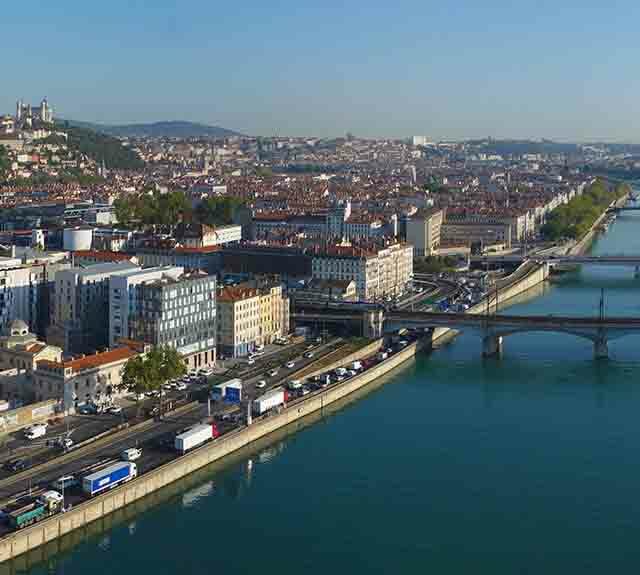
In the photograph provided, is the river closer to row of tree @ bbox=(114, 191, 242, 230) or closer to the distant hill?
row of tree @ bbox=(114, 191, 242, 230)

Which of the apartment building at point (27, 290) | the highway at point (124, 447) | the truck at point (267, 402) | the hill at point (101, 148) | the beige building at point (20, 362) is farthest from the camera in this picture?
the hill at point (101, 148)

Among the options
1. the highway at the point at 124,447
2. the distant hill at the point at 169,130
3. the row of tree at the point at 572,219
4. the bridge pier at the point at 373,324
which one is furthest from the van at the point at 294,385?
the distant hill at the point at 169,130

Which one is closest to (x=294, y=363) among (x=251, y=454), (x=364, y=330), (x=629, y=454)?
(x=364, y=330)

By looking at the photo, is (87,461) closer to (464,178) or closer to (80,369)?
(80,369)

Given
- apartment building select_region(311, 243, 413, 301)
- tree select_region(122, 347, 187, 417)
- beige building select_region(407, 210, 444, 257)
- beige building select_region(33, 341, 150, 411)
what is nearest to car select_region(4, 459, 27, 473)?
beige building select_region(33, 341, 150, 411)

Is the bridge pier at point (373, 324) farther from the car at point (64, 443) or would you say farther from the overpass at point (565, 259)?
the overpass at point (565, 259)

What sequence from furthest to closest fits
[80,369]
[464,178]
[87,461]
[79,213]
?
[464,178] → [79,213] → [80,369] → [87,461]

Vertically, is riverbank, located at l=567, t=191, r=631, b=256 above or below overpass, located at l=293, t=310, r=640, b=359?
above
